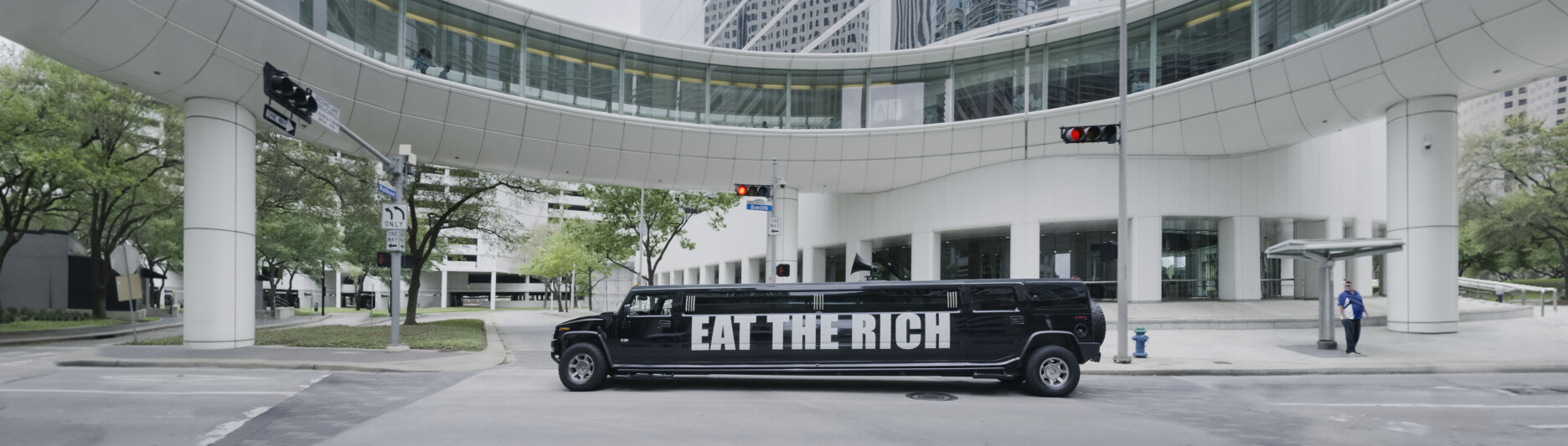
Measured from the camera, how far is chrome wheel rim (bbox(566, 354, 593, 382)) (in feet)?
39.4

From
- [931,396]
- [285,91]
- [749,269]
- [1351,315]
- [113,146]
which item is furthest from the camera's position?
[749,269]

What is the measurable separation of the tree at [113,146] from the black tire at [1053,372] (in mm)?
28138

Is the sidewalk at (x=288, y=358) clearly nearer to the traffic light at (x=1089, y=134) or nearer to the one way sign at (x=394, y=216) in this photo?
the one way sign at (x=394, y=216)

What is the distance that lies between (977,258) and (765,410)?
2878 centimetres

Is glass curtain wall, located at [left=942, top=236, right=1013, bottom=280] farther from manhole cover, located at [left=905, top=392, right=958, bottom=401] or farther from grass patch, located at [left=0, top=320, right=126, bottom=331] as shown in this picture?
grass patch, located at [left=0, top=320, right=126, bottom=331]

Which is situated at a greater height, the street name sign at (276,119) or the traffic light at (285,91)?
the traffic light at (285,91)

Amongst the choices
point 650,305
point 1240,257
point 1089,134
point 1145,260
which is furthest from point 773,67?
point 650,305

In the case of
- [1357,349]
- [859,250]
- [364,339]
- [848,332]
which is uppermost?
[859,250]

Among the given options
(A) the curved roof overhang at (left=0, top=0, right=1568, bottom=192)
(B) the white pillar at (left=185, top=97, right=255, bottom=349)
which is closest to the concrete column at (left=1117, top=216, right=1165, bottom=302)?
(A) the curved roof overhang at (left=0, top=0, right=1568, bottom=192)

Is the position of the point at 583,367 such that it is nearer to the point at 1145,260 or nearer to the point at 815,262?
the point at 1145,260

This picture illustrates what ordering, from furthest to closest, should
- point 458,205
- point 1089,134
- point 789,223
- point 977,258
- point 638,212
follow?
point 638,212 → point 977,258 → point 789,223 → point 458,205 → point 1089,134

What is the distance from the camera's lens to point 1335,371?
14180 mm

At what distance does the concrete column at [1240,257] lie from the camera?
2883cm

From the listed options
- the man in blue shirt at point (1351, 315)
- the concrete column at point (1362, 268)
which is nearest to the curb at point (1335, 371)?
the man in blue shirt at point (1351, 315)
